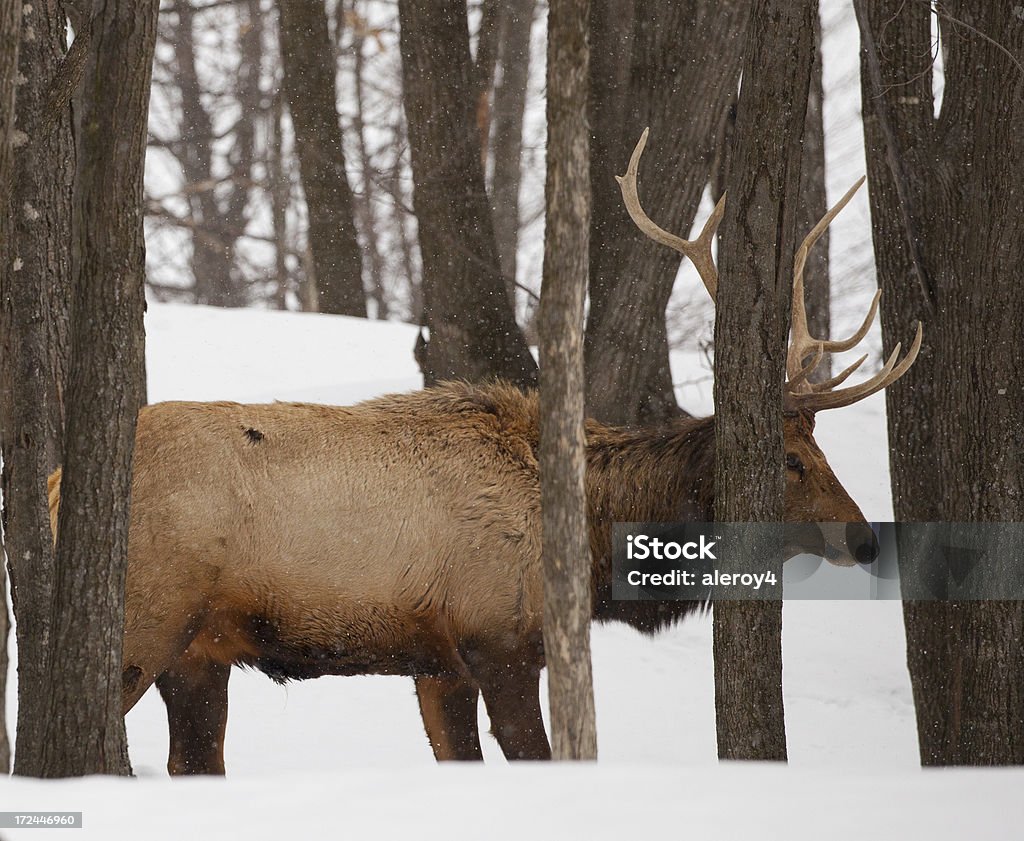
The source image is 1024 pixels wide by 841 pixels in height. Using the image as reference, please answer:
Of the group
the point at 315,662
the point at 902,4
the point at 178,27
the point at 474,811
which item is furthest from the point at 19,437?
the point at 178,27

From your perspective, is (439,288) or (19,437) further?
(439,288)

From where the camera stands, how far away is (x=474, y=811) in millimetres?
3014

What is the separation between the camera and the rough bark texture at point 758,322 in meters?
4.44

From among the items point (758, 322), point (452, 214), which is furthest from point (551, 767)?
point (452, 214)

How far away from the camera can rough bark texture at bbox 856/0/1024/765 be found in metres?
5.07

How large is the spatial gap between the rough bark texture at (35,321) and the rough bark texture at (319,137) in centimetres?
465

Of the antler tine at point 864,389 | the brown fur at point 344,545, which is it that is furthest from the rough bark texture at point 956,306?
the brown fur at point 344,545

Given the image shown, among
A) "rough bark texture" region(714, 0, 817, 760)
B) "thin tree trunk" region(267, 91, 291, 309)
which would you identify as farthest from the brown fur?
"thin tree trunk" region(267, 91, 291, 309)

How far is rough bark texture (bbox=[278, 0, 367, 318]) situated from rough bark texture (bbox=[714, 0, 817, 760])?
18.2 feet

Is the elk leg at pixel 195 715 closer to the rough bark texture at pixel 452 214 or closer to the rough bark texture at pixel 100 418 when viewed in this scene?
the rough bark texture at pixel 100 418

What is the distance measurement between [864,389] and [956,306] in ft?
1.60

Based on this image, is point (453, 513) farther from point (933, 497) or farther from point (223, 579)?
point (933, 497)

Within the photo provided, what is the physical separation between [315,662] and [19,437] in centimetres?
155

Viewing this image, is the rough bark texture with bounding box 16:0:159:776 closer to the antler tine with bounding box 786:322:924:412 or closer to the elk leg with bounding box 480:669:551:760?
the elk leg with bounding box 480:669:551:760
